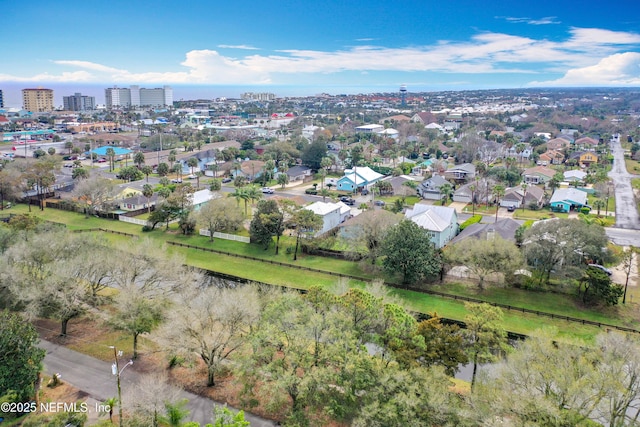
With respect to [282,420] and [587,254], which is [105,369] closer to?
[282,420]

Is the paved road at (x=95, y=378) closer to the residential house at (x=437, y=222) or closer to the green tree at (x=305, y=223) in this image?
the green tree at (x=305, y=223)

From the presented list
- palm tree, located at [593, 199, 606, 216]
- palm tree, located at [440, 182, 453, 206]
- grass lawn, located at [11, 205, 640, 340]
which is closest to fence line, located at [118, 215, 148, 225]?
grass lawn, located at [11, 205, 640, 340]

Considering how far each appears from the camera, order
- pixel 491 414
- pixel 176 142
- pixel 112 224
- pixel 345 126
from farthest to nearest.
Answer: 1. pixel 345 126
2. pixel 176 142
3. pixel 112 224
4. pixel 491 414

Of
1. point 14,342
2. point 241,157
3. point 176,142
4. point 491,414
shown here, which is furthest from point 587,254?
point 176,142

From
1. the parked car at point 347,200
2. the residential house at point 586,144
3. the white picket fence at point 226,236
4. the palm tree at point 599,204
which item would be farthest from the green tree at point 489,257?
the residential house at point 586,144

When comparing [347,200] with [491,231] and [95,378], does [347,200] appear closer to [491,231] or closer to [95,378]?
[491,231]

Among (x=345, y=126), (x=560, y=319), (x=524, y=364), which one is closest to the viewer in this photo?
(x=524, y=364)

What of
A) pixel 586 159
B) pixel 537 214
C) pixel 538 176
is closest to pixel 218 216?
pixel 537 214
